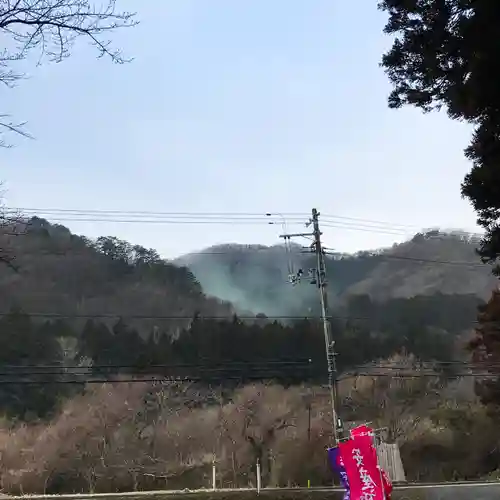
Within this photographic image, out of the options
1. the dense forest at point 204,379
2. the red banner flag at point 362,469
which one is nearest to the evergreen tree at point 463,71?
the red banner flag at point 362,469

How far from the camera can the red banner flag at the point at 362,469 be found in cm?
726

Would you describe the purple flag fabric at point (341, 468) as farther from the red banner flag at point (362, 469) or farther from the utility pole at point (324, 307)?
the utility pole at point (324, 307)

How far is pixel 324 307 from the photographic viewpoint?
43.0 feet

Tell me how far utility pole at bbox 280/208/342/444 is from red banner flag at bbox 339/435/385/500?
4253 millimetres

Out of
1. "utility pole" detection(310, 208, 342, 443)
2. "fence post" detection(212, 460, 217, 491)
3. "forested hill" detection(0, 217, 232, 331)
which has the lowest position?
"fence post" detection(212, 460, 217, 491)

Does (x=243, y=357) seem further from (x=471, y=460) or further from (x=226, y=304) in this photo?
(x=471, y=460)

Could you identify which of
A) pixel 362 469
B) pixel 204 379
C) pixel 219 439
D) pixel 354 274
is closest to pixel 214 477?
pixel 219 439

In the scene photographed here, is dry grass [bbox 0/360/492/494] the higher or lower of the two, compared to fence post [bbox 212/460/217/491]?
higher

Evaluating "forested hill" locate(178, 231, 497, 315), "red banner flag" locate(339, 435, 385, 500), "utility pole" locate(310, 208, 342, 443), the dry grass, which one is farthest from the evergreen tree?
the dry grass

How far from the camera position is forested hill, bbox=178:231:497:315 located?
21.7 metres

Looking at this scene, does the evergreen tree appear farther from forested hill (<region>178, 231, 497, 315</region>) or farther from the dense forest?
forested hill (<region>178, 231, 497, 315</region>)

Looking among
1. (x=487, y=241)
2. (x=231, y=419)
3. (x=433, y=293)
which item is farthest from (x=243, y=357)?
(x=487, y=241)

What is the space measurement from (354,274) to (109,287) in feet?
28.3

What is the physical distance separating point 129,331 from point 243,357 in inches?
158
